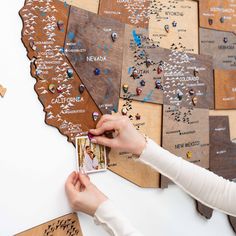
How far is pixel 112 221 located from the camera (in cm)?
76

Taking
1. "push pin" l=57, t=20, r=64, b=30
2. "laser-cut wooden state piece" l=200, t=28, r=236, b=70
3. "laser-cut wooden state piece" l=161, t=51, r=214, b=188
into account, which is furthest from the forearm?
"laser-cut wooden state piece" l=200, t=28, r=236, b=70

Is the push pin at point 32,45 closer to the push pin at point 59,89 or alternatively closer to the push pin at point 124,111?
the push pin at point 59,89

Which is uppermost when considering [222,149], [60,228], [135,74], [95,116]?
[135,74]

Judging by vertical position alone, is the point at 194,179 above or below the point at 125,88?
below

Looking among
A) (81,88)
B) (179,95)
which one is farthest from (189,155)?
(81,88)

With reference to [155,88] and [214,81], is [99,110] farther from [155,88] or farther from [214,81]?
[214,81]

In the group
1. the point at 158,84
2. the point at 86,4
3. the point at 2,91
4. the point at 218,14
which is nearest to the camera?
the point at 2,91

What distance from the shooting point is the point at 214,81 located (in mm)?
1066

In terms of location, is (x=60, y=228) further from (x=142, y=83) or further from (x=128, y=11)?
(x=128, y=11)

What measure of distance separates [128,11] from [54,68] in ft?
0.89

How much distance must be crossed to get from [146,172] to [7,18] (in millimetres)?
526

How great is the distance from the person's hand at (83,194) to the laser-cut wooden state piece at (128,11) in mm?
422

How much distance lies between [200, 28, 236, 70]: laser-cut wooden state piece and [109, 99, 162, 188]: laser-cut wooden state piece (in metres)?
0.27

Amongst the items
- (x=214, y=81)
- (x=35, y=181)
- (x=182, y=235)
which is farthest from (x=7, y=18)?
(x=182, y=235)
